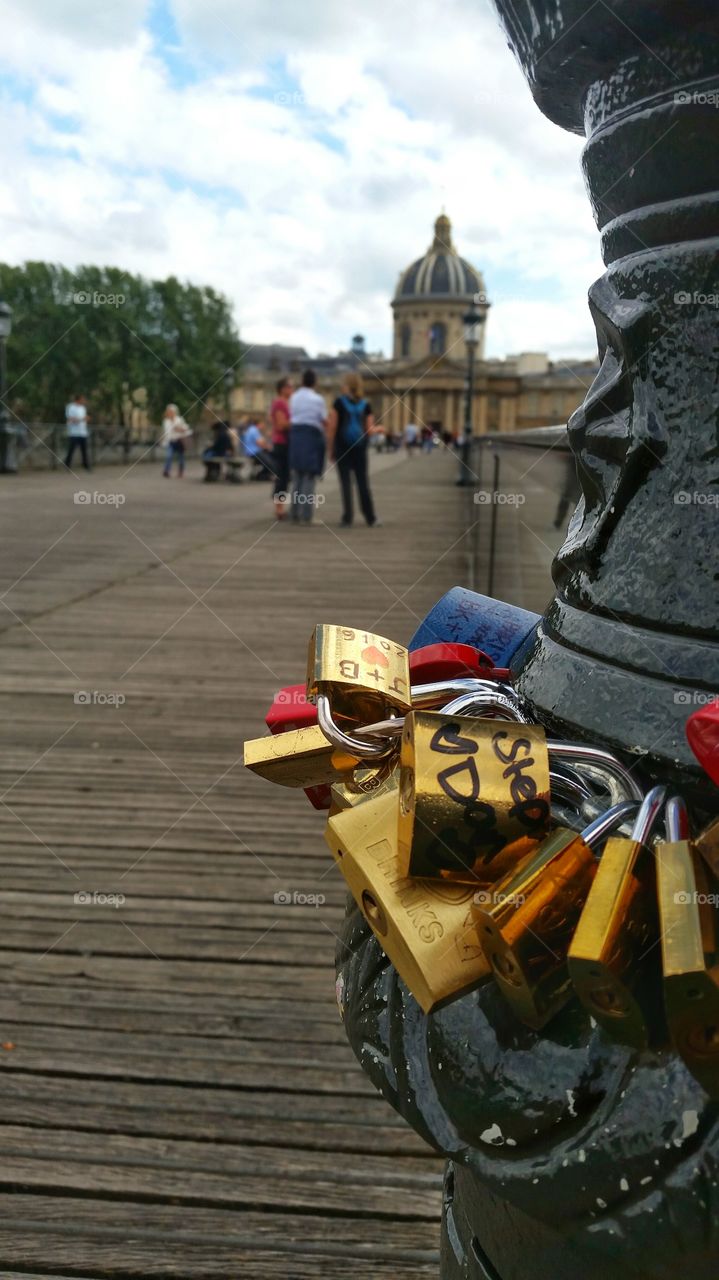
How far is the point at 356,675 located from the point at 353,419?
10.9 m

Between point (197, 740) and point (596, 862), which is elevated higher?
point (596, 862)

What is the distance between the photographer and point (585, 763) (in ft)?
2.31

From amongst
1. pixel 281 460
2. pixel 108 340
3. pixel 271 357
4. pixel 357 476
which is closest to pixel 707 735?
pixel 357 476

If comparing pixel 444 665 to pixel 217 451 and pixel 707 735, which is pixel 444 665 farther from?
pixel 217 451

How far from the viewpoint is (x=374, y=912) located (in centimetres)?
67

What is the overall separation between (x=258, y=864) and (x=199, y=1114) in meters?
1.10

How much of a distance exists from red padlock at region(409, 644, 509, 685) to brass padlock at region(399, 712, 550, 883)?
23 cm

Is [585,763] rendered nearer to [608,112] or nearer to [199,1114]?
[608,112]

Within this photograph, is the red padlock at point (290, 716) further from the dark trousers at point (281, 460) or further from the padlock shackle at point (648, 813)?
the dark trousers at point (281, 460)

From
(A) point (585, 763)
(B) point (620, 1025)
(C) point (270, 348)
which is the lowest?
(B) point (620, 1025)

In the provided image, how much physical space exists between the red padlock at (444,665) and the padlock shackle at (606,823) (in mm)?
245

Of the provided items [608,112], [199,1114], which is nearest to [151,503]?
[199,1114]

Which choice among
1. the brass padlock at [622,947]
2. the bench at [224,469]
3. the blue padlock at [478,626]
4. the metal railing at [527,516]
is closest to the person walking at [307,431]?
the metal railing at [527,516]

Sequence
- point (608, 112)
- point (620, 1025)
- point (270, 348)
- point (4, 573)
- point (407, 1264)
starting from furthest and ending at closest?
point (270, 348), point (4, 573), point (407, 1264), point (608, 112), point (620, 1025)
